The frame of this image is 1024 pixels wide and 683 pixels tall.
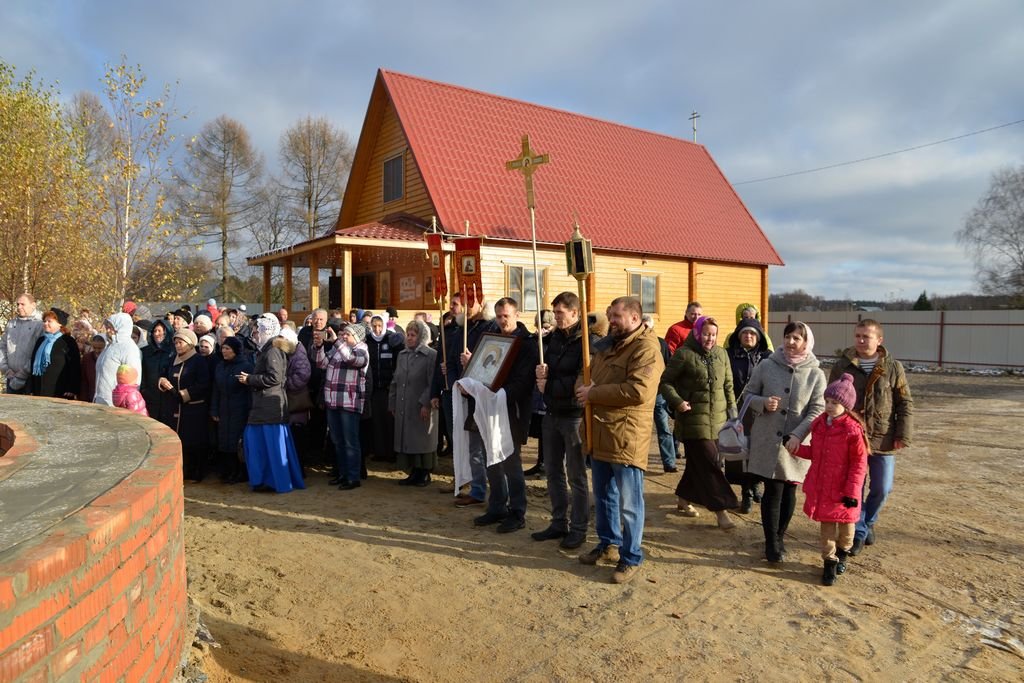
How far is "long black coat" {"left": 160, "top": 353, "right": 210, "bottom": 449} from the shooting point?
23.9ft

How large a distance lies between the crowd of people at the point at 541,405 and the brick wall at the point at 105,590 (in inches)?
108

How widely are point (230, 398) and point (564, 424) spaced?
3950 mm

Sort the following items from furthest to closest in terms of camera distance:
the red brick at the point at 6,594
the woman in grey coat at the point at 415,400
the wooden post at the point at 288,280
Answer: the wooden post at the point at 288,280
the woman in grey coat at the point at 415,400
the red brick at the point at 6,594

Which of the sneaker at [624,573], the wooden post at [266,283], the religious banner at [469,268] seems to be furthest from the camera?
the wooden post at [266,283]

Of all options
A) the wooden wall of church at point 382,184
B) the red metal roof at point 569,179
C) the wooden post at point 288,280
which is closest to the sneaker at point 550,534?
the red metal roof at point 569,179

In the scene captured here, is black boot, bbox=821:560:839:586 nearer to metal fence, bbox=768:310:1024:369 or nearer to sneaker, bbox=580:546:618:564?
sneaker, bbox=580:546:618:564

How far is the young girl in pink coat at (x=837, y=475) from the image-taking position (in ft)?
14.7

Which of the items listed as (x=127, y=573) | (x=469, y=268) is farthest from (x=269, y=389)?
(x=127, y=573)

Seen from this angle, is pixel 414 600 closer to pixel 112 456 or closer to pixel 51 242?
pixel 112 456

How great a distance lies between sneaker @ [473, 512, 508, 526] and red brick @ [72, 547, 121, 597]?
383 centimetres

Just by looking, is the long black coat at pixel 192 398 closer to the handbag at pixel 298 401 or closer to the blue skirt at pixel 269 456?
the blue skirt at pixel 269 456

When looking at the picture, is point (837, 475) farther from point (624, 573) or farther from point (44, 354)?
point (44, 354)

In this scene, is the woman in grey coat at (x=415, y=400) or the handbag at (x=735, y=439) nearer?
the handbag at (x=735, y=439)

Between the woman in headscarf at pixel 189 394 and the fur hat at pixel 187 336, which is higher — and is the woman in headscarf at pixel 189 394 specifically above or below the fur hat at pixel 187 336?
below
